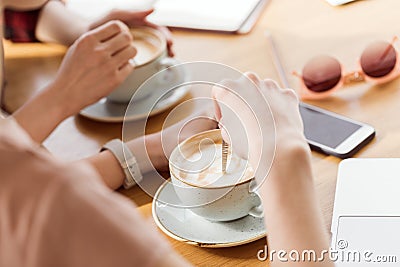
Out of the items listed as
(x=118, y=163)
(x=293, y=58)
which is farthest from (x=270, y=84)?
(x=293, y=58)

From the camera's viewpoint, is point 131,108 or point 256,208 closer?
point 256,208

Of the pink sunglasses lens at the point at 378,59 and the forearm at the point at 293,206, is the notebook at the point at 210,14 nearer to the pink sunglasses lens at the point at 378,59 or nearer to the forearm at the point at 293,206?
the pink sunglasses lens at the point at 378,59

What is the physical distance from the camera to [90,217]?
536 mm

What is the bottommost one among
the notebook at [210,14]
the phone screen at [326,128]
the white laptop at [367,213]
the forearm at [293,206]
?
the notebook at [210,14]

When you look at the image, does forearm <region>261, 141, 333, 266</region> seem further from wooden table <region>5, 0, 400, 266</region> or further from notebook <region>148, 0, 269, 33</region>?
notebook <region>148, 0, 269, 33</region>

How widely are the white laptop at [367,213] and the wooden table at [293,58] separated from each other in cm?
2

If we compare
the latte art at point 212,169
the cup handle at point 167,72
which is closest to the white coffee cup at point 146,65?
the cup handle at point 167,72

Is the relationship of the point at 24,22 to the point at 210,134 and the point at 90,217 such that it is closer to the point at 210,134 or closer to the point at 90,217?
the point at 210,134

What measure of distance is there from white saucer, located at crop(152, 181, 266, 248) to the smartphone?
8.0 inches

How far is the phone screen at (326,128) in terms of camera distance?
119 centimetres

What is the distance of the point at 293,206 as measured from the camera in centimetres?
87

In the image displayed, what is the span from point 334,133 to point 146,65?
1.32ft

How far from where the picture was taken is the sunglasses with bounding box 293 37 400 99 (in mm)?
1320

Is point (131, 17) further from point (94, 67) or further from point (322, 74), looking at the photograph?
point (322, 74)
